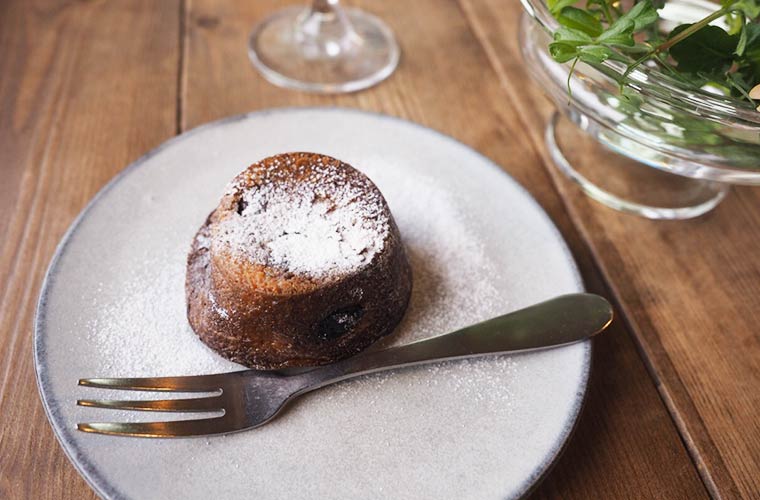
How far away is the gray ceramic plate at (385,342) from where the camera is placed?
698mm

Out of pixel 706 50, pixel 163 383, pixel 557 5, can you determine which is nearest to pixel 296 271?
pixel 163 383

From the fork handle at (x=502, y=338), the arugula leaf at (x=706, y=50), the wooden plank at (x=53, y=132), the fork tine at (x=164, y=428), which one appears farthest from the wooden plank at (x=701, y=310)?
the wooden plank at (x=53, y=132)

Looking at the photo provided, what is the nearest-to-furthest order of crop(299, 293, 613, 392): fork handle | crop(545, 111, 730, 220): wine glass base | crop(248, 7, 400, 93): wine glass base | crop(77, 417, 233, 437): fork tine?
crop(77, 417, 233, 437): fork tine, crop(299, 293, 613, 392): fork handle, crop(545, 111, 730, 220): wine glass base, crop(248, 7, 400, 93): wine glass base

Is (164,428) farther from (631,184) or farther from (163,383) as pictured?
(631,184)

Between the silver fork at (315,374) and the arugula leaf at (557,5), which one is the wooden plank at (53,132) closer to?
the silver fork at (315,374)

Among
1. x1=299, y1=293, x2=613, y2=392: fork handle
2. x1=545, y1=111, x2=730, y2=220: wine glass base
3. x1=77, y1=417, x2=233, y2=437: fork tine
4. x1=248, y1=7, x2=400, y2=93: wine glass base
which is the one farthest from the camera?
x1=248, y1=7, x2=400, y2=93: wine glass base

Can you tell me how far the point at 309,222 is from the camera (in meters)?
0.82

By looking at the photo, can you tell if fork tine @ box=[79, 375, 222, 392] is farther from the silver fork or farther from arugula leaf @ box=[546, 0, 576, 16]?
arugula leaf @ box=[546, 0, 576, 16]

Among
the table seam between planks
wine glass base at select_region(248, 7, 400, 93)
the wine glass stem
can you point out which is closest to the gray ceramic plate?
the table seam between planks

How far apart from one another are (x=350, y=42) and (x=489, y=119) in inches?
13.1

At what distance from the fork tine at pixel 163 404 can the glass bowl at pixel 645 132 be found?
596 millimetres

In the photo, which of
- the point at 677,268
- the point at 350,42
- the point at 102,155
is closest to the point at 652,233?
the point at 677,268

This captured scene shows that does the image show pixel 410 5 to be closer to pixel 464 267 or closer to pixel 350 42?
pixel 350 42

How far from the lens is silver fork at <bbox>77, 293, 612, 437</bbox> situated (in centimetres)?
72
